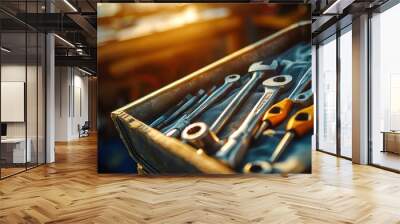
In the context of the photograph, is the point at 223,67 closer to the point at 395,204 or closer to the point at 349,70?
the point at 395,204

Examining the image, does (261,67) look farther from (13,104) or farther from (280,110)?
(13,104)

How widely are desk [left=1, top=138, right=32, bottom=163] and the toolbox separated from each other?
2.08 m

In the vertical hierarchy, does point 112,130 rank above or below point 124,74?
below

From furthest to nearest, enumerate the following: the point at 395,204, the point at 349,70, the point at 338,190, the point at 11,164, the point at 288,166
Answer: the point at 349,70 < the point at 11,164 < the point at 288,166 < the point at 338,190 < the point at 395,204

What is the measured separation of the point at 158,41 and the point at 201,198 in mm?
2863

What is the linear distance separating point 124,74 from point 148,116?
0.81 metres

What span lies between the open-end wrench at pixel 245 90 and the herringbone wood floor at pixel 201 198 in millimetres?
923

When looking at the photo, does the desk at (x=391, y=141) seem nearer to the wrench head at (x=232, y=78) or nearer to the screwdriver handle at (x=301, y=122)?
the screwdriver handle at (x=301, y=122)

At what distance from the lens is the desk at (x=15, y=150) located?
664 centimetres

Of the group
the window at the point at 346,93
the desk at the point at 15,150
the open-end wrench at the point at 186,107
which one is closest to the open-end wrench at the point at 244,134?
the open-end wrench at the point at 186,107

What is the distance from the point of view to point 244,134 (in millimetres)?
6195

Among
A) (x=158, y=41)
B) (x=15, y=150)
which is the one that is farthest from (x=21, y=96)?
(x=158, y=41)

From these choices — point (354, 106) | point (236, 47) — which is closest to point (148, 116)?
point (236, 47)

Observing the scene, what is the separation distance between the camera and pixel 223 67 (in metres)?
Answer: 6.29
